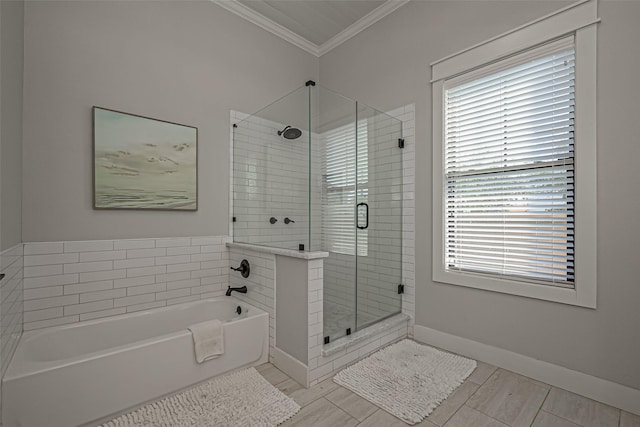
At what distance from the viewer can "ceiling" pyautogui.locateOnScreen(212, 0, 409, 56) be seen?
9.54 feet

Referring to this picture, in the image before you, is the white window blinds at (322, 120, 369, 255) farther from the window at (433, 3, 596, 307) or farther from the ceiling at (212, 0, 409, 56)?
the ceiling at (212, 0, 409, 56)

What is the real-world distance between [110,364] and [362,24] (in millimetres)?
3637

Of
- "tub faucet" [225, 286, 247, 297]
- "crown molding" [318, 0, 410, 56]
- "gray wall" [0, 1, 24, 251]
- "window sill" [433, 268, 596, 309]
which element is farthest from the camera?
"crown molding" [318, 0, 410, 56]

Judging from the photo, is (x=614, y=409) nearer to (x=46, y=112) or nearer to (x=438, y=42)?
(x=438, y=42)

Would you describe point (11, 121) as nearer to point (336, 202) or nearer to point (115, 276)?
point (115, 276)

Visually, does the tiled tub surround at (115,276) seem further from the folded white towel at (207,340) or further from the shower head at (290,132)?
the shower head at (290,132)

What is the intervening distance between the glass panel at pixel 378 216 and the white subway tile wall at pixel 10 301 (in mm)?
2115

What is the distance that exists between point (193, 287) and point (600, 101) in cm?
326

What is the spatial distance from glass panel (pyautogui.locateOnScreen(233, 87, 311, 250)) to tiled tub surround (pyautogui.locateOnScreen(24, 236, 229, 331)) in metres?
0.42

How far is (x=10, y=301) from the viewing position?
1641 mm

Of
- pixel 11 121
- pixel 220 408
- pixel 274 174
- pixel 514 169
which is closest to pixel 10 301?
pixel 11 121

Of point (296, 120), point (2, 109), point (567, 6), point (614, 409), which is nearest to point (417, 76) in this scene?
point (567, 6)

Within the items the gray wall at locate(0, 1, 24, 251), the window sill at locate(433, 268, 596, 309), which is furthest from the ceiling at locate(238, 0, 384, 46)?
the window sill at locate(433, 268, 596, 309)

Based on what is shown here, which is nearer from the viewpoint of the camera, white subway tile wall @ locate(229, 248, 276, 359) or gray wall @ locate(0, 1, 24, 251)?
gray wall @ locate(0, 1, 24, 251)
